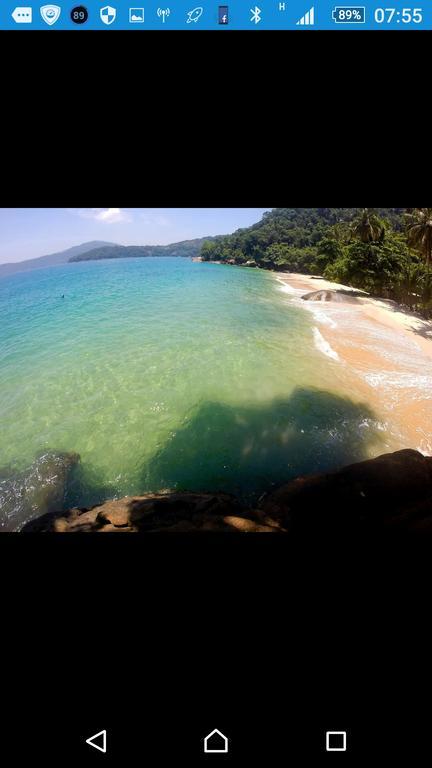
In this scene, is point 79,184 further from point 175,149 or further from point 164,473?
point 164,473

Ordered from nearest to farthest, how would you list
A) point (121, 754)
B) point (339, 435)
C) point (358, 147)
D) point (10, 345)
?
point (121, 754)
point (358, 147)
point (339, 435)
point (10, 345)

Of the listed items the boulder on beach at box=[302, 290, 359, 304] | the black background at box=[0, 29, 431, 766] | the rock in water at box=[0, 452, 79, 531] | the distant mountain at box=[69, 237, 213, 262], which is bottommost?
Result: the rock in water at box=[0, 452, 79, 531]

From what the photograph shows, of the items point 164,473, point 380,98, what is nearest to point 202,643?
point 380,98

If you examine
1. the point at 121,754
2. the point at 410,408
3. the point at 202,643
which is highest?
the point at 202,643
